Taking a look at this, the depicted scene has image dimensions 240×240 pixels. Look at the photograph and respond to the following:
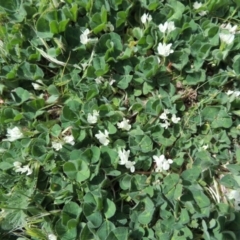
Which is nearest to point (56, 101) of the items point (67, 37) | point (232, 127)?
point (67, 37)

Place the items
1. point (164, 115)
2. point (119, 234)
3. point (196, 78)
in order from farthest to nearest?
point (196, 78), point (164, 115), point (119, 234)

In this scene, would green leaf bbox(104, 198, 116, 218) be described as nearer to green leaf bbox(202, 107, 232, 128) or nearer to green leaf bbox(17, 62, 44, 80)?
green leaf bbox(202, 107, 232, 128)

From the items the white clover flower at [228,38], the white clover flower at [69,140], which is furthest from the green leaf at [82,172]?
the white clover flower at [228,38]

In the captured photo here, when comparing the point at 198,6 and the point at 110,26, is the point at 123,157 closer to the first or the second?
the point at 110,26

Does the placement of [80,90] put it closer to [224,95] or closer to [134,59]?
[134,59]

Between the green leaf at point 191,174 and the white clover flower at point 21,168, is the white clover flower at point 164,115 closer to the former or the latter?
the green leaf at point 191,174

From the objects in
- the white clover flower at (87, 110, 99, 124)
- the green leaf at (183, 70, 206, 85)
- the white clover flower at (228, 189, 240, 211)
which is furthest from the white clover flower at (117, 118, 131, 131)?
the white clover flower at (228, 189, 240, 211)

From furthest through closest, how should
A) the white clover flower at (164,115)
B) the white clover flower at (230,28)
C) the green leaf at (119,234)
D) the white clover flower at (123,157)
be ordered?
the white clover flower at (230,28), the white clover flower at (164,115), the white clover flower at (123,157), the green leaf at (119,234)

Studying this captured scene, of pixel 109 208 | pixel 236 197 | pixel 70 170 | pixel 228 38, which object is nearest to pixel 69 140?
pixel 70 170
